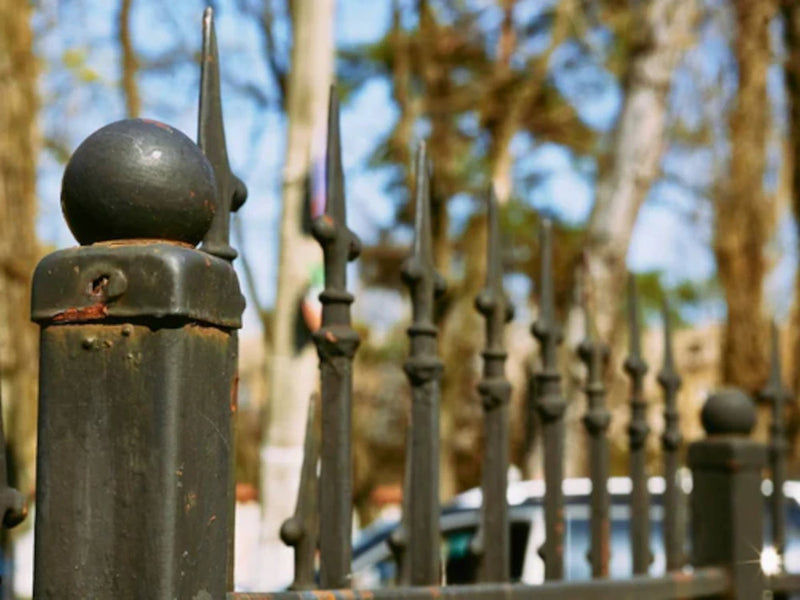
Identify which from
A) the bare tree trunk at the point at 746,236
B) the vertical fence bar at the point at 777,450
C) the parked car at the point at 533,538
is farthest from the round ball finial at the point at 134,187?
the bare tree trunk at the point at 746,236

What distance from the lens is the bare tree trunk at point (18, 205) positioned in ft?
20.7

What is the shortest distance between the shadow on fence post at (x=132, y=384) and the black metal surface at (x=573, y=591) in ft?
0.93

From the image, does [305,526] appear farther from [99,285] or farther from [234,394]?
[99,285]

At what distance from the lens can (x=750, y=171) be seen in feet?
36.6

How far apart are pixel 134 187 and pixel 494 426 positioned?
1.16 meters

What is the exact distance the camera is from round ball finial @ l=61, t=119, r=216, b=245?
1349mm

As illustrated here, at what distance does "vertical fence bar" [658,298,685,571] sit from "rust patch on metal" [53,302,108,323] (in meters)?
2.07

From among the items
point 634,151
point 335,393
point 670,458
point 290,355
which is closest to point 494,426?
point 335,393

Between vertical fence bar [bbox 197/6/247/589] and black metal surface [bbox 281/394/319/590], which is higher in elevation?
vertical fence bar [bbox 197/6/247/589]

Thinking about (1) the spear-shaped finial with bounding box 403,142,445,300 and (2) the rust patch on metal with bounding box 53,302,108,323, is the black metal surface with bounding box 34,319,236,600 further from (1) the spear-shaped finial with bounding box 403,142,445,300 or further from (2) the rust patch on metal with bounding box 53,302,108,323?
(1) the spear-shaped finial with bounding box 403,142,445,300

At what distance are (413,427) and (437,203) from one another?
9.75 metres

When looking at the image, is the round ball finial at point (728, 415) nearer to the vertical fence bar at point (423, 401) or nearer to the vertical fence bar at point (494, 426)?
the vertical fence bar at point (494, 426)

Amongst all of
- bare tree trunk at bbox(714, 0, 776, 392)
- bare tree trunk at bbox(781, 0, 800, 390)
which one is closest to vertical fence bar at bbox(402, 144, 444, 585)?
bare tree trunk at bbox(781, 0, 800, 390)

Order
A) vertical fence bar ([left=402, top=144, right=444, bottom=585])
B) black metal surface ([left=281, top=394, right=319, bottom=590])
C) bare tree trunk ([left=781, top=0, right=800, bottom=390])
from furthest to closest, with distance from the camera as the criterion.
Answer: bare tree trunk ([left=781, top=0, right=800, bottom=390]) → vertical fence bar ([left=402, top=144, right=444, bottom=585]) → black metal surface ([left=281, top=394, right=319, bottom=590])
